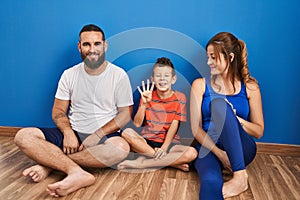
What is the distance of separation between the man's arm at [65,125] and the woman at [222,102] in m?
0.65

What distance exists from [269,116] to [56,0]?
146cm

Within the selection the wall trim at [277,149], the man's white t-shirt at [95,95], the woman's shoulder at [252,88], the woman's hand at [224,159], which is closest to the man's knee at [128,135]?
the man's white t-shirt at [95,95]

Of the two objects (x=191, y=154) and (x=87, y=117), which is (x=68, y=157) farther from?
(x=191, y=154)

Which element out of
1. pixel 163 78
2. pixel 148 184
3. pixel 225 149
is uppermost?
pixel 163 78

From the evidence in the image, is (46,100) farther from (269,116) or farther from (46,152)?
(269,116)

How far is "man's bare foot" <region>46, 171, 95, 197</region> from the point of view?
61.6 inches

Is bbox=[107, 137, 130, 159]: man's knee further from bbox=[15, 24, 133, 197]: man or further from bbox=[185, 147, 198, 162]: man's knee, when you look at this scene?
bbox=[185, 147, 198, 162]: man's knee

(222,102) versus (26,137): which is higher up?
(222,102)

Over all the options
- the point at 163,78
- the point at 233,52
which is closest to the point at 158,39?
the point at 163,78

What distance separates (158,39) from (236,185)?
962mm

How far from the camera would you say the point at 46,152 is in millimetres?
1794

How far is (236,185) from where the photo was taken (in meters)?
1.67

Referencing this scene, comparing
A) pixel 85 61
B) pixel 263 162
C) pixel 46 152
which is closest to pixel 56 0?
pixel 85 61

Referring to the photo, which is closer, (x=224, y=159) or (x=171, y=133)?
(x=224, y=159)
